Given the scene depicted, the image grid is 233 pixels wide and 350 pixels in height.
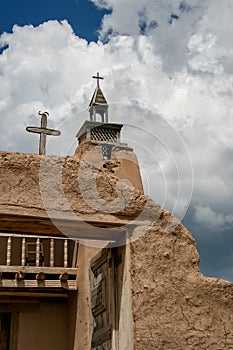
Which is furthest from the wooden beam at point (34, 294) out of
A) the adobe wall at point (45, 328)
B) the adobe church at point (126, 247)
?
the adobe church at point (126, 247)

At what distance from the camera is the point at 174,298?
579 cm

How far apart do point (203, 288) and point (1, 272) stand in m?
4.86

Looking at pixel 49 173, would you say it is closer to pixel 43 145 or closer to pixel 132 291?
pixel 132 291

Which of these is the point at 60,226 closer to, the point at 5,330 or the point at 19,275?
the point at 19,275

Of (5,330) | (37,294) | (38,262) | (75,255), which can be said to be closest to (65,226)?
(38,262)

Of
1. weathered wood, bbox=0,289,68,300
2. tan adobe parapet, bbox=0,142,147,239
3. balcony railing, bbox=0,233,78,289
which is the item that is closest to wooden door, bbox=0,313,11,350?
weathered wood, bbox=0,289,68,300

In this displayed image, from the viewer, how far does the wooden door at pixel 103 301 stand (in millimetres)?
6094

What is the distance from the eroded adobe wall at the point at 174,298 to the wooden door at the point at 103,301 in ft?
1.70

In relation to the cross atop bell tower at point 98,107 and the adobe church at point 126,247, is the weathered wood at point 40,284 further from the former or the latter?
the cross atop bell tower at point 98,107

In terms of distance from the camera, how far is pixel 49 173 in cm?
582

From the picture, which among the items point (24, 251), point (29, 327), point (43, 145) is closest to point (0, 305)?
point (29, 327)


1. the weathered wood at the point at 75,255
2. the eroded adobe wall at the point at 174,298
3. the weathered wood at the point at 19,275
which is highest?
the weathered wood at the point at 75,255

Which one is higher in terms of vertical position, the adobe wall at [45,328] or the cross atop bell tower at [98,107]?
the cross atop bell tower at [98,107]

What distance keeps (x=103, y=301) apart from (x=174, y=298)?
49.0 inches
